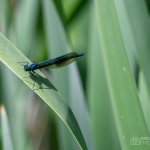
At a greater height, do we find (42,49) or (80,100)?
(42,49)

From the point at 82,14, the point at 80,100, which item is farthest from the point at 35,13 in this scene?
the point at 80,100

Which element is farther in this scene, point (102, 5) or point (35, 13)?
point (35, 13)

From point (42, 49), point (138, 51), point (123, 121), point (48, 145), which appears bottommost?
point (48, 145)

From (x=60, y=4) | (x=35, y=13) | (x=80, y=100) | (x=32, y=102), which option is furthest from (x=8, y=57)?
(x=32, y=102)

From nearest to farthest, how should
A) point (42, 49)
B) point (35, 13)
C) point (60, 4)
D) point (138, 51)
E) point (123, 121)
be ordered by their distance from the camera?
point (123, 121) → point (138, 51) → point (60, 4) → point (35, 13) → point (42, 49)

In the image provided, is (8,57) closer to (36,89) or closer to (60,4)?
(36,89)

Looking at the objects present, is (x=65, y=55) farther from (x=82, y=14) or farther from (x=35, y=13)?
(x=82, y=14)

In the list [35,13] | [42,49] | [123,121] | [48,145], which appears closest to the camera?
[123,121]
